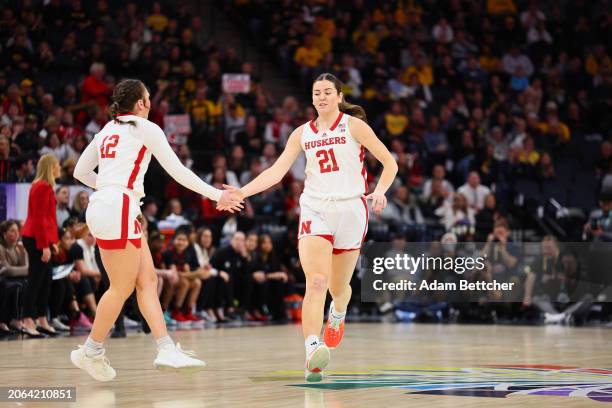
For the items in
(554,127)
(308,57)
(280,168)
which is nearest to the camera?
(280,168)

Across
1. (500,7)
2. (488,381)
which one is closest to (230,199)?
(488,381)

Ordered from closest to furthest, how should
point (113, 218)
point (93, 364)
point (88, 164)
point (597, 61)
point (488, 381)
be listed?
point (113, 218)
point (93, 364)
point (88, 164)
point (488, 381)
point (597, 61)

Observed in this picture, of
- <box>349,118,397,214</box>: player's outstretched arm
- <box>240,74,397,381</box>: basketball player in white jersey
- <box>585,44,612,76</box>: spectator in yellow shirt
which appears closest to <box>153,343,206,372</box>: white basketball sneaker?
<box>240,74,397,381</box>: basketball player in white jersey

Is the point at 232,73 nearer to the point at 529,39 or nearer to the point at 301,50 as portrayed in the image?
the point at 301,50

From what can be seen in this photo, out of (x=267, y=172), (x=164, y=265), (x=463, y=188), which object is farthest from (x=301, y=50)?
(x=267, y=172)

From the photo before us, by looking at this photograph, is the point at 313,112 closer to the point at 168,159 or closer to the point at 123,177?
the point at 168,159

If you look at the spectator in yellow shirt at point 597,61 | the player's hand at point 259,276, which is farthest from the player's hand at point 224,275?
the spectator in yellow shirt at point 597,61

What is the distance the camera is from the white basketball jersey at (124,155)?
7.36 m

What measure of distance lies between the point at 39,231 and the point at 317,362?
17.2 feet

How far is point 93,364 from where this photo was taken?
7.38m

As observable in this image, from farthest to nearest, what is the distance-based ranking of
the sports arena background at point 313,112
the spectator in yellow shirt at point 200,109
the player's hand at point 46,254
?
the spectator in yellow shirt at point 200,109 < the sports arena background at point 313,112 < the player's hand at point 46,254

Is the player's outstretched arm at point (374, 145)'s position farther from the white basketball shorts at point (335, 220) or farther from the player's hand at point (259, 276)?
the player's hand at point (259, 276)

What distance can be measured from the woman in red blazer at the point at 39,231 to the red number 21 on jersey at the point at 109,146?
4.31m

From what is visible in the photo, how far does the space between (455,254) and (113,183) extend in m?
10.3
